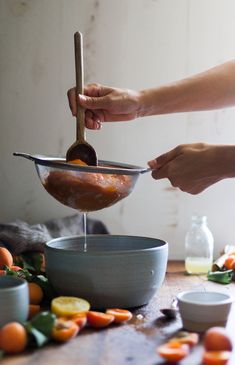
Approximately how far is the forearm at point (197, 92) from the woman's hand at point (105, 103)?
0.05 meters

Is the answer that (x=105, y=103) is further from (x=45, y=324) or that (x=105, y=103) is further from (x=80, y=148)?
(x=45, y=324)

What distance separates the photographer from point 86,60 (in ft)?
5.90

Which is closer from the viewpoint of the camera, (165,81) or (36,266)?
(36,266)

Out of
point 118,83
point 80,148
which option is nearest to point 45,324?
point 80,148

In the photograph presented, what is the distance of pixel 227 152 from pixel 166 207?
0.70 meters

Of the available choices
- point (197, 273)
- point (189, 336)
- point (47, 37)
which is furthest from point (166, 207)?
point (189, 336)

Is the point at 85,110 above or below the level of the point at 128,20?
below

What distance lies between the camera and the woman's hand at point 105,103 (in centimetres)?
123

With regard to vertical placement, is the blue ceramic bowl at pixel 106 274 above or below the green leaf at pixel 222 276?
above

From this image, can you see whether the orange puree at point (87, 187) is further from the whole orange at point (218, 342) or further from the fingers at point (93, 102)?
the whole orange at point (218, 342)

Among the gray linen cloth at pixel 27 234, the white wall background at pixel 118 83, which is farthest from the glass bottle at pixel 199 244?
the gray linen cloth at pixel 27 234

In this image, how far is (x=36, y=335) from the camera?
32.3 inches

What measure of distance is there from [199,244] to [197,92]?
18.3 inches

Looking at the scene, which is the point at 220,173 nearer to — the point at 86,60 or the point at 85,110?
the point at 85,110
